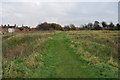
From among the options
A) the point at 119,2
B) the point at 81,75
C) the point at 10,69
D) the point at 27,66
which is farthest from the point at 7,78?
the point at 119,2

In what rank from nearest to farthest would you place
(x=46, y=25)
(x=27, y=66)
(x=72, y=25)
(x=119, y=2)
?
1. (x=27, y=66)
2. (x=119, y=2)
3. (x=46, y=25)
4. (x=72, y=25)

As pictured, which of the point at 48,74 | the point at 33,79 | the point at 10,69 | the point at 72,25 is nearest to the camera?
the point at 33,79

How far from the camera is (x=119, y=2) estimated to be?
15.5 m

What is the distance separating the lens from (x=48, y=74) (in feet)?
24.4

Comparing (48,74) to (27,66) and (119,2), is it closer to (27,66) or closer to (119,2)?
(27,66)

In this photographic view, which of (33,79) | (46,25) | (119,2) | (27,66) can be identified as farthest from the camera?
(46,25)

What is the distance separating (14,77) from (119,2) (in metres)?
12.3

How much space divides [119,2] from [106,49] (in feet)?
14.7

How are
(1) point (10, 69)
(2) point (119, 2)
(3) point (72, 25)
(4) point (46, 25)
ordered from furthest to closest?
(3) point (72, 25), (4) point (46, 25), (2) point (119, 2), (1) point (10, 69)

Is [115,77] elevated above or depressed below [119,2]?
below

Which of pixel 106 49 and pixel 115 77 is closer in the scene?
pixel 115 77

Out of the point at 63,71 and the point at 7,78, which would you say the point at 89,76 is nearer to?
the point at 63,71

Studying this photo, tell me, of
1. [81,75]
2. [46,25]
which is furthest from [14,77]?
[46,25]

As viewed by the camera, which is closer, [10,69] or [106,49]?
[10,69]
